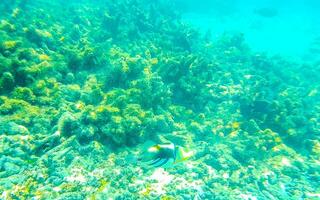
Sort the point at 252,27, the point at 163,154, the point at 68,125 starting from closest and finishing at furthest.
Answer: the point at 163,154 → the point at 68,125 → the point at 252,27

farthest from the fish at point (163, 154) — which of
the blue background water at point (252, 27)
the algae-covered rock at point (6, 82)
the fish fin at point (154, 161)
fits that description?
the blue background water at point (252, 27)

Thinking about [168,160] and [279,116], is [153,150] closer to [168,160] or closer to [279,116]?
[168,160]

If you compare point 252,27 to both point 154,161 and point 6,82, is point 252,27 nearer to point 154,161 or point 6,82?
point 6,82

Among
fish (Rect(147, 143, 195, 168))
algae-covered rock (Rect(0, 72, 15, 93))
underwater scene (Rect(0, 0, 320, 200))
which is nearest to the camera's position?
fish (Rect(147, 143, 195, 168))

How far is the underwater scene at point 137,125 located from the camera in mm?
3635

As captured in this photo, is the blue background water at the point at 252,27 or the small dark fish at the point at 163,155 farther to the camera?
the blue background water at the point at 252,27

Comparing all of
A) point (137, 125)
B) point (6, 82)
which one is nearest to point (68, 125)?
point (137, 125)

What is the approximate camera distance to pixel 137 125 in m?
4.48

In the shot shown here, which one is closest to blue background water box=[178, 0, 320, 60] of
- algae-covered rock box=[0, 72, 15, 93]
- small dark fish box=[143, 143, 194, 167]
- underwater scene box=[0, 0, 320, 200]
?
underwater scene box=[0, 0, 320, 200]

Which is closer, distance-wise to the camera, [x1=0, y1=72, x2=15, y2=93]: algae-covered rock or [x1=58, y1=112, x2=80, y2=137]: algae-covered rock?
[x1=58, y1=112, x2=80, y2=137]: algae-covered rock

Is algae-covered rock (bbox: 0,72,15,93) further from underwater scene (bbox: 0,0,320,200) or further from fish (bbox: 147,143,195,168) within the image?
fish (bbox: 147,143,195,168)

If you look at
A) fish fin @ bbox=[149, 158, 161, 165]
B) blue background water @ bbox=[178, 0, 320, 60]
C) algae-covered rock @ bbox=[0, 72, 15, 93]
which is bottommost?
fish fin @ bbox=[149, 158, 161, 165]

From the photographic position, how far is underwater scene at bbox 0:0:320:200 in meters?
3.63

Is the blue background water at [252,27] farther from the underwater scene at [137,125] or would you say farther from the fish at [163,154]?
the fish at [163,154]
